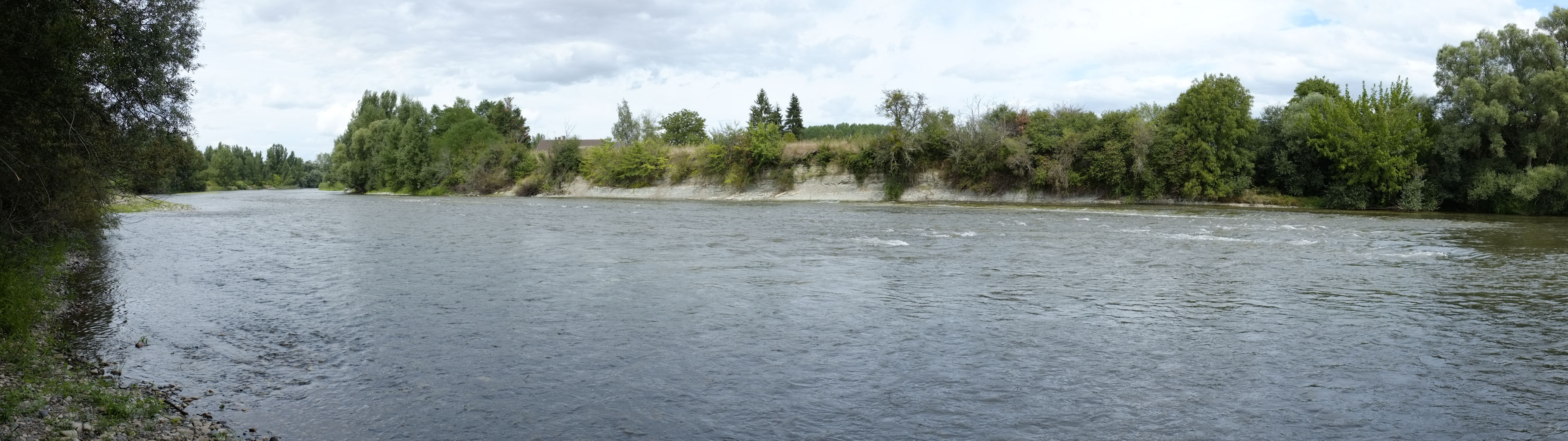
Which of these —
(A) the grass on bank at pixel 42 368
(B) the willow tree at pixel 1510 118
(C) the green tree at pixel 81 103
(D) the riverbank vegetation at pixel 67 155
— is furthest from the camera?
(B) the willow tree at pixel 1510 118

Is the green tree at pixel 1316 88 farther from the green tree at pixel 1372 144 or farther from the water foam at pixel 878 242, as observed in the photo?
the water foam at pixel 878 242

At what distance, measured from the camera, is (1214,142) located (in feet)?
173

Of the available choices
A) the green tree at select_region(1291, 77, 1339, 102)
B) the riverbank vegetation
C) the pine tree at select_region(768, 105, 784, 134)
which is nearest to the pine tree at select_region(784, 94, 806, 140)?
the pine tree at select_region(768, 105, 784, 134)

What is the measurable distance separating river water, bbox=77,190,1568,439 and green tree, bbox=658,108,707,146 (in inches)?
3238

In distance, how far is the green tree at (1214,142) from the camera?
51781mm

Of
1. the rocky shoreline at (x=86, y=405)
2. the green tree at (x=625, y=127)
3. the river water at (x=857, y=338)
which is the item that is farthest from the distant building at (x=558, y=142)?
the rocky shoreline at (x=86, y=405)

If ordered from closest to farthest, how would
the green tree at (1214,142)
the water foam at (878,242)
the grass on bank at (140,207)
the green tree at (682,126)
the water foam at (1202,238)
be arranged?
the water foam at (878,242) → the water foam at (1202,238) → the grass on bank at (140,207) → the green tree at (1214,142) → the green tree at (682,126)

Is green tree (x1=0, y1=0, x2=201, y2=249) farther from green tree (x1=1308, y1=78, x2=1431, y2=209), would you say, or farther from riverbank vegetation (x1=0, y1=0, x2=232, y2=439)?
green tree (x1=1308, y1=78, x2=1431, y2=209)

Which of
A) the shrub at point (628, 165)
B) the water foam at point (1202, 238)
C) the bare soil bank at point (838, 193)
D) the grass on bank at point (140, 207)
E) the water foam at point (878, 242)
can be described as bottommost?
the water foam at point (878, 242)

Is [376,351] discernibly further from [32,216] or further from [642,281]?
[32,216]

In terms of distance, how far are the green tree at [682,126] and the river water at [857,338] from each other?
82.2 metres

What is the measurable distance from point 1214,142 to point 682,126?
230 ft

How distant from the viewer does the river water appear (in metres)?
8.91

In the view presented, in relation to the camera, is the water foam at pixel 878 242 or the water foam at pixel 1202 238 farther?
the water foam at pixel 1202 238
